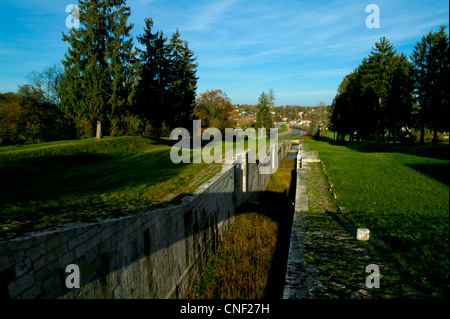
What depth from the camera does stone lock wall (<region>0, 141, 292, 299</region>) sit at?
3105 mm

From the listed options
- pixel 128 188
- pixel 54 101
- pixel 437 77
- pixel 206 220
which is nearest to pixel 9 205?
pixel 128 188

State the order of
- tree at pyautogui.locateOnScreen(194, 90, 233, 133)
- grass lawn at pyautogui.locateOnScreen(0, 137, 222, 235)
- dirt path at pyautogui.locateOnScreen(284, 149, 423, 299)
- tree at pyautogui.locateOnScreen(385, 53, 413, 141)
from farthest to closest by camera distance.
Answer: tree at pyautogui.locateOnScreen(194, 90, 233, 133) < tree at pyautogui.locateOnScreen(385, 53, 413, 141) < grass lawn at pyautogui.locateOnScreen(0, 137, 222, 235) < dirt path at pyautogui.locateOnScreen(284, 149, 423, 299)

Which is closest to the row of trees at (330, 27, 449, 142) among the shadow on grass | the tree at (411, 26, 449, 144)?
the tree at (411, 26, 449, 144)

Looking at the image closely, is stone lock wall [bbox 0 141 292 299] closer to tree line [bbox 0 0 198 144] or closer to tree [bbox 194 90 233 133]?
tree line [bbox 0 0 198 144]

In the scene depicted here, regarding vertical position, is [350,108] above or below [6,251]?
above

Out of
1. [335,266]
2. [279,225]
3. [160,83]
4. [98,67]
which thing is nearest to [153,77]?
[160,83]

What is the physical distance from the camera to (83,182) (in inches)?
385

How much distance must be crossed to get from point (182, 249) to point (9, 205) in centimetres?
474

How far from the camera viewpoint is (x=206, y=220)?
30.9ft

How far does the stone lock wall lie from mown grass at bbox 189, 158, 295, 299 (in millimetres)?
654

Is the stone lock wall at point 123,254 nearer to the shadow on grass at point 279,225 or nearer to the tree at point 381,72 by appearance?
the shadow on grass at point 279,225

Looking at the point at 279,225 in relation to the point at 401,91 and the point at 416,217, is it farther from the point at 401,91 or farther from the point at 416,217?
the point at 401,91

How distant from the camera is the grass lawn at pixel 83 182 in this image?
511 centimetres
